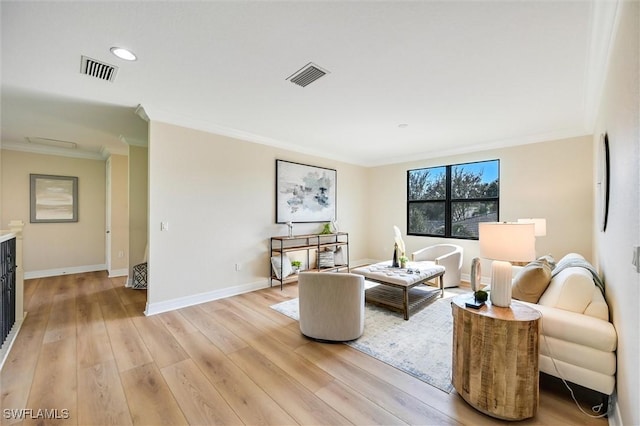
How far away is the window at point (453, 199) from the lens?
4.80m

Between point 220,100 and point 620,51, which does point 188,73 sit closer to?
point 220,100

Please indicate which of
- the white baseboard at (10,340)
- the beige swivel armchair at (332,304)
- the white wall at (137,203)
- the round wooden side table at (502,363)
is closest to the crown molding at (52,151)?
the white wall at (137,203)

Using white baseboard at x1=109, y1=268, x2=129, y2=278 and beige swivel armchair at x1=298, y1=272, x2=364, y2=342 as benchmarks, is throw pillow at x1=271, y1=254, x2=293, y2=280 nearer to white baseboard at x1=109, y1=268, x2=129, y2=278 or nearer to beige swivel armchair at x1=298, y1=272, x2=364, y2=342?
beige swivel armchair at x1=298, y1=272, x2=364, y2=342

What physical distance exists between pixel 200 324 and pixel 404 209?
4.60m

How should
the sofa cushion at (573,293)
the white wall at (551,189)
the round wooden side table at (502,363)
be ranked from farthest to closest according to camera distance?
the white wall at (551,189), the sofa cushion at (573,293), the round wooden side table at (502,363)

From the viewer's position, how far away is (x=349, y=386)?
6.42 feet

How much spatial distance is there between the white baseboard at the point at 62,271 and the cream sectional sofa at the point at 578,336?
24.5ft

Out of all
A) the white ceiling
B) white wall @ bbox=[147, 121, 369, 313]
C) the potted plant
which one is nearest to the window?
the white ceiling

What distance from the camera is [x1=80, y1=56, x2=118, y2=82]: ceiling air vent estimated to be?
88.4 inches

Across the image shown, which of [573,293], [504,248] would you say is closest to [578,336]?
[573,293]

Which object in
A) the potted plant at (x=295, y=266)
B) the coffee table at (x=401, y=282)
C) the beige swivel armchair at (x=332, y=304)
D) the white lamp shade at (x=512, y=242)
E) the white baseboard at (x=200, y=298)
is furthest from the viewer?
the potted plant at (x=295, y=266)

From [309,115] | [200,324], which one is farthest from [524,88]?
[200,324]

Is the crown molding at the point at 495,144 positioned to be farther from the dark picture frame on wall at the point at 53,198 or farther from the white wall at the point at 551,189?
the dark picture frame on wall at the point at 53,198

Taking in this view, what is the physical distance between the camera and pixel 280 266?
4.40 meters
